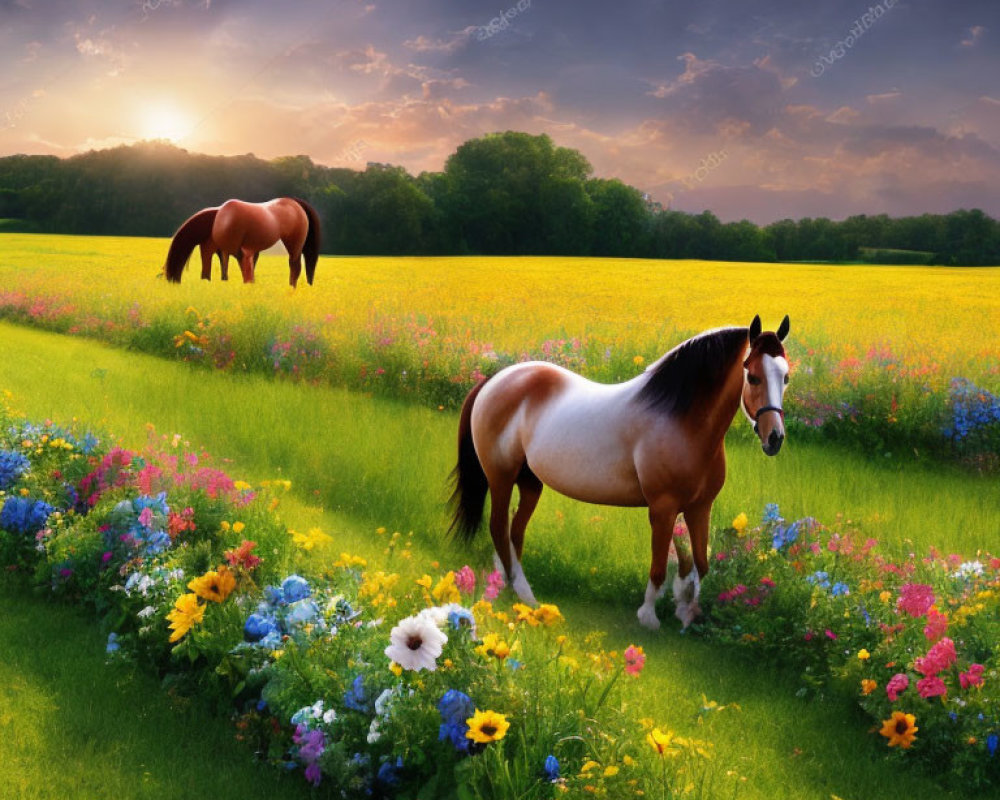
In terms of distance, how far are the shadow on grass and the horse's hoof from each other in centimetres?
244

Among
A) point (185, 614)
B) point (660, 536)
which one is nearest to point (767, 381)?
point (660, 536)

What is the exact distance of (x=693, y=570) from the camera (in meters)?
5.87

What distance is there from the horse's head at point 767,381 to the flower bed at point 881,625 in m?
1.41

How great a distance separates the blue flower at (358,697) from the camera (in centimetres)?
402

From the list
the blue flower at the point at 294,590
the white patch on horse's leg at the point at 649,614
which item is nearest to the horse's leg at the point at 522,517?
the white patch on horse's leg at the point at 649,614

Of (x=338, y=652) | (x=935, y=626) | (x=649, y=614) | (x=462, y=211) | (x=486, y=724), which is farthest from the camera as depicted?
(x=462, y=211)

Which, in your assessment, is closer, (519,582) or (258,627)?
(258,627)

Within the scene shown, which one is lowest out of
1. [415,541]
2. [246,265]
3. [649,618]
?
[415,541]

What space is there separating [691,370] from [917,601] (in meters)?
1.80

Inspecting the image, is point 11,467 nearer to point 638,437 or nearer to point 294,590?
point 294,590

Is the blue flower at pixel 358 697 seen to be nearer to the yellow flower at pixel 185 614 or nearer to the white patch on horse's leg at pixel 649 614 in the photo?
the yellow flower at pixel 185 614

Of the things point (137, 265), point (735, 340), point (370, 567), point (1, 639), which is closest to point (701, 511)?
point (735, 340)

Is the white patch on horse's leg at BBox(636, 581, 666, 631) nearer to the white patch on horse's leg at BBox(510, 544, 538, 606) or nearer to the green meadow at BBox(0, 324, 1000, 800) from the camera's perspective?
the green meadow at BBox(0, 324, 1000, 800)

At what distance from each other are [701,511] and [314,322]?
389 inches
